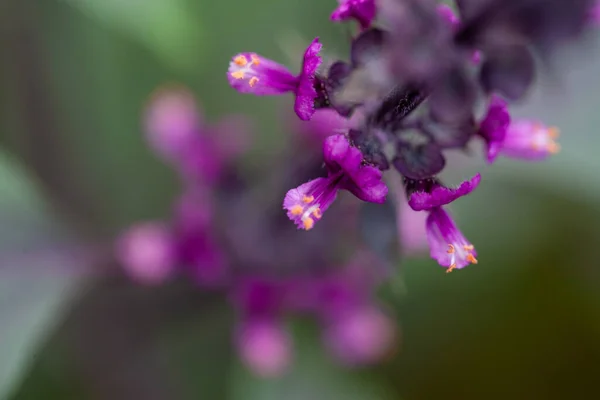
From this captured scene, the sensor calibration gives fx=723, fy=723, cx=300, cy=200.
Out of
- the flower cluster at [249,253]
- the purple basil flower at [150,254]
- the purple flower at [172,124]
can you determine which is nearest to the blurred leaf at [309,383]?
the flower cluster at [249,253]

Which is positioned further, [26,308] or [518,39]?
[26,308]

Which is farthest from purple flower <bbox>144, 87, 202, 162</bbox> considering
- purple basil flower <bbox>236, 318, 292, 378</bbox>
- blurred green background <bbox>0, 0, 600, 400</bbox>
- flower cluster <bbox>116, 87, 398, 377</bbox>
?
purple basil flower <bbox>236, 318, 292, 378</bbox>

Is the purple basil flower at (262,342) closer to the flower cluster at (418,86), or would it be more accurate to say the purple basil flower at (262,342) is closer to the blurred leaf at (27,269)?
the blurred leaf at (27,269)

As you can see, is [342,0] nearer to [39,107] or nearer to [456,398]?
[39,107]

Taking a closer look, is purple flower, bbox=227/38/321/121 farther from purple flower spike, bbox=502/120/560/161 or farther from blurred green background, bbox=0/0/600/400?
blurred green background, bbox=0/0/600/400

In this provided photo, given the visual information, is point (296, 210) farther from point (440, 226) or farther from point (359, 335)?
point (359, 335)

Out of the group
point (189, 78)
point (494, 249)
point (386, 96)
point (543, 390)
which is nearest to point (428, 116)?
point (386, 96)

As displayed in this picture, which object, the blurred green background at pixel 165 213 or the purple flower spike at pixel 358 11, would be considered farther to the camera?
the blurred green background at pixel 165 213
